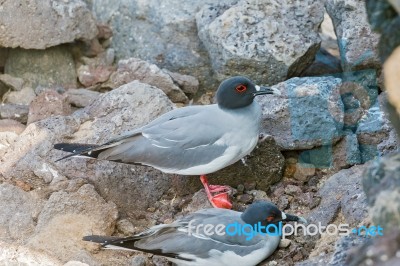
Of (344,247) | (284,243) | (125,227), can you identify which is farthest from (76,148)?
(344,247)

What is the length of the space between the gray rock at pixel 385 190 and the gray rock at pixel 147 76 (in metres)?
3.58

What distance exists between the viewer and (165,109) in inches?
280

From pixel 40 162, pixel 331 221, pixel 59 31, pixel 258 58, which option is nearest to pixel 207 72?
pixel 258 58

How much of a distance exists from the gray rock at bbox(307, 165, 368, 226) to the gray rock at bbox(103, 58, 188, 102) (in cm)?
172

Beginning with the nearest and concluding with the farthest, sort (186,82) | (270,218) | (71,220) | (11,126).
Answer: (270,218) < (71,220) < (11,126) < (186,82)

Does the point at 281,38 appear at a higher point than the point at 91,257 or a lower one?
higher

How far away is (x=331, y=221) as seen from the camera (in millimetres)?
6047

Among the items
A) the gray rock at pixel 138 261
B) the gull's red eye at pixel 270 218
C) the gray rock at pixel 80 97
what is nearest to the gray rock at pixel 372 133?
the gull's red eye at pixel 270 218

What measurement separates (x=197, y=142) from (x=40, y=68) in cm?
248

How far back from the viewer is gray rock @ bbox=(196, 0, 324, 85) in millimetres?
7641

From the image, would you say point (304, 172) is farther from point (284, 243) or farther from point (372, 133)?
point (284, 243)

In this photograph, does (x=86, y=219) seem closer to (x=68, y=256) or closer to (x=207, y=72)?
(x=68, y=256)

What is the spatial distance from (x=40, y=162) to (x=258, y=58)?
198 cm

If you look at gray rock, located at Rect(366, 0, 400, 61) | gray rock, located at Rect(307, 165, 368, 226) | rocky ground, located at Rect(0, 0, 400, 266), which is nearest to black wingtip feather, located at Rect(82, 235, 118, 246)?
rocky ground, located at Rect(0, 0, 400, 266)
